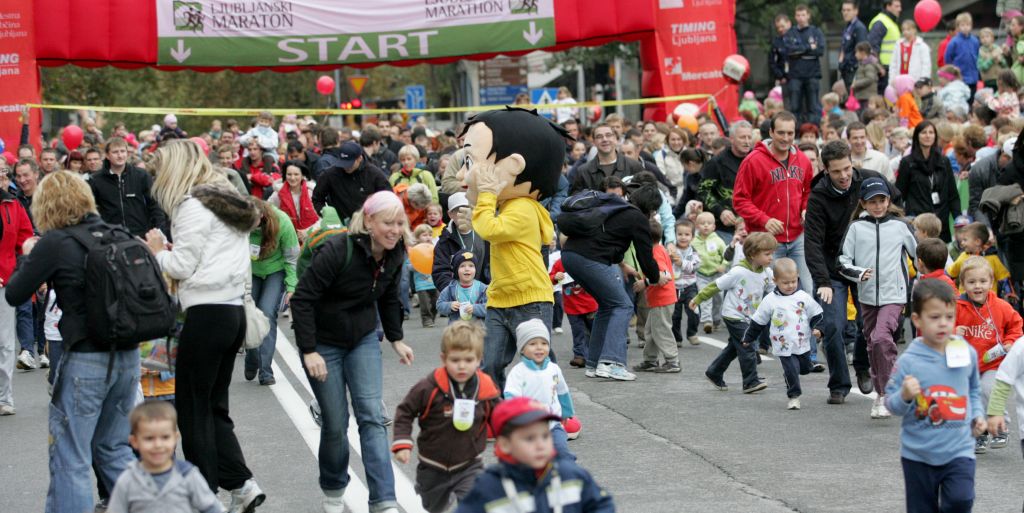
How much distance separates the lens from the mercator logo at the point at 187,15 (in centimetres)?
2231

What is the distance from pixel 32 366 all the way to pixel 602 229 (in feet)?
19.7

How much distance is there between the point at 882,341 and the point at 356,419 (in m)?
4.24

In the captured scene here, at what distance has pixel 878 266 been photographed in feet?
34.4

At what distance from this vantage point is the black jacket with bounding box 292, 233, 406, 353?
7.63 meters

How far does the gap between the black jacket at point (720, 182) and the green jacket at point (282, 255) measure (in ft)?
17.0

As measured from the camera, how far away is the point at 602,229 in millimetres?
11750

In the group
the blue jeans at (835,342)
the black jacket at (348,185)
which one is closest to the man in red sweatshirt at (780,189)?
→ the blue jeans at (835,342)

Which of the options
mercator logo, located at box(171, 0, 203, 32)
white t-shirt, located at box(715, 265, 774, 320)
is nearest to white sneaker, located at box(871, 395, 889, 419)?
white t-shirt, located at box(715, 265, 774, 320)

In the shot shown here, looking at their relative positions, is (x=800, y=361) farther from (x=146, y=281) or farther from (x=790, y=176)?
(x=146, y=281)

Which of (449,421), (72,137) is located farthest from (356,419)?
(72,137)

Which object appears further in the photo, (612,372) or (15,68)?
(15,68)

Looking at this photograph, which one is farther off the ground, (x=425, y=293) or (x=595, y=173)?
(x=595, y=173)

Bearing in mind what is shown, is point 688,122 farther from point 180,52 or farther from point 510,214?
point 510,214

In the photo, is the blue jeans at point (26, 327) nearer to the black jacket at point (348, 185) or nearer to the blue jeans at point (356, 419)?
the black jacket at point (348, 185)
